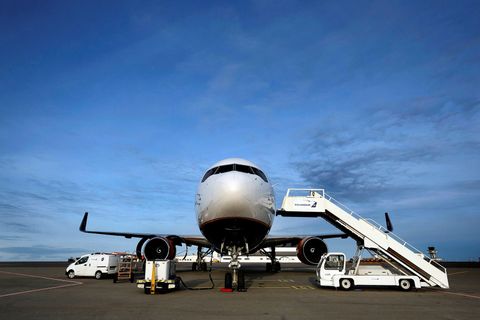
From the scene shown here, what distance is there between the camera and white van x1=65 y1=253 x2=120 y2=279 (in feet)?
70.6

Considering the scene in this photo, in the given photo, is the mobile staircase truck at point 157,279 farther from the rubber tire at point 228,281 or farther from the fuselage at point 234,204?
the fuselage at point 234,204

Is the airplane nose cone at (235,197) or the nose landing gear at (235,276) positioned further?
the nose landing gear at (235,276)

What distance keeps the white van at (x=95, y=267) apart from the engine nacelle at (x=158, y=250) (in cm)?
411

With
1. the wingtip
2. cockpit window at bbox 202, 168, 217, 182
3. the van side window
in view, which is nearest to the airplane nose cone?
cockpit window at bbox 202, 168, 217, 182

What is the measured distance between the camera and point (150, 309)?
9094mm

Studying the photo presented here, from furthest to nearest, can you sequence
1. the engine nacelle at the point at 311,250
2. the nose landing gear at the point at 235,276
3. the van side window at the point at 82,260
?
the van side window at the point at 82,260, the engine nacelle at the point at 311,250, the nose landing gear at the point at 235,276

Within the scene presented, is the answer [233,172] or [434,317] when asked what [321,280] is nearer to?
[233,172]

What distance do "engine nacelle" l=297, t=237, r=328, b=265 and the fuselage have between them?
16.3 feet

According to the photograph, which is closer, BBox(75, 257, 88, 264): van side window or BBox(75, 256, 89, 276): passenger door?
BBox(75, 256, 89, 276): passenger door

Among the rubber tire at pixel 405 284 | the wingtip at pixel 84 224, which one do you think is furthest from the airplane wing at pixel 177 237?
the rubber tire at pixel 405 284

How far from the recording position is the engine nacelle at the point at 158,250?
1906 cm

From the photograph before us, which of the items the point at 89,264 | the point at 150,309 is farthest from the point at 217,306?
the point at 89,264

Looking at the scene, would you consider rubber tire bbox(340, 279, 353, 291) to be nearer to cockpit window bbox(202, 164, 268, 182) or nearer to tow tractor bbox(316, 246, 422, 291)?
tow tractor bbox(316, 246, 422, 291)

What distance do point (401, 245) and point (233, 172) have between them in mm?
7914
